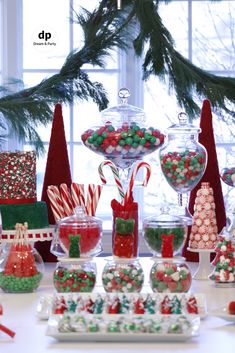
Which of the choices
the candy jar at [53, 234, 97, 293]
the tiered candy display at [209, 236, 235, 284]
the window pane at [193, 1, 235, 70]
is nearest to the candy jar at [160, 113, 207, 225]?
the tiered candy display at [209, 236, 235, 284]

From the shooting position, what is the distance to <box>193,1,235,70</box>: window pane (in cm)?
474

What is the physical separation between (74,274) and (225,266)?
0.41m

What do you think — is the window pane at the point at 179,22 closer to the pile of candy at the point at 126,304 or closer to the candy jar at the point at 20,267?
the candy jar at the point at 20,267

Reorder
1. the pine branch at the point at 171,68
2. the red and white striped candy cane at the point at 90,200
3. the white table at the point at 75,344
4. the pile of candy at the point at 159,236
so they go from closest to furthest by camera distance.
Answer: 1. the white table at the point at 75,344
2. the pile of candy at the point at 159,236
3. the red and white striped candy cane at the point at 90,200
4. the pine branch at the point at 171,68

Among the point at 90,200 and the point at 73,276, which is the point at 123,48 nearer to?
the point at 90,200

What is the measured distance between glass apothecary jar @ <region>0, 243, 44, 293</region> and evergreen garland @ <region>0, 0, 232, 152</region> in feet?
5.28

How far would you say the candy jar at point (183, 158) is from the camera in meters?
2.62

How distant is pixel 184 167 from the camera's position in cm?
261

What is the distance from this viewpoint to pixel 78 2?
15.0 ft

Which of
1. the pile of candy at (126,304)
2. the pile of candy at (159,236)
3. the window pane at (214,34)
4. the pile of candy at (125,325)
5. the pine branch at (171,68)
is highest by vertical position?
the window pane at (214,34)

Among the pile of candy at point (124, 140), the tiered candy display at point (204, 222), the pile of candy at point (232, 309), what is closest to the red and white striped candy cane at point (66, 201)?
the pile of candy at point (124, 140)

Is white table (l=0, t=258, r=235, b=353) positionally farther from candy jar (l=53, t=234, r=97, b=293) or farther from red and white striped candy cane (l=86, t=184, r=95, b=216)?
red and white striped candy cane (l=86, t=184, r=95, b=216)

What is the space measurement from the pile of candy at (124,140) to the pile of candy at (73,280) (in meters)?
0.56

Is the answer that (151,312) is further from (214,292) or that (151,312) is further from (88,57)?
(88,57)
